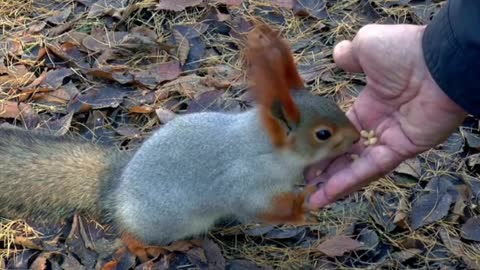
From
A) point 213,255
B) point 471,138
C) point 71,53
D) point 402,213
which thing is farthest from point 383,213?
point 71,53

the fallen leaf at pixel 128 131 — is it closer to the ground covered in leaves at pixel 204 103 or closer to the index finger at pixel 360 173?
the ground covered in leaves at pixel 204 103

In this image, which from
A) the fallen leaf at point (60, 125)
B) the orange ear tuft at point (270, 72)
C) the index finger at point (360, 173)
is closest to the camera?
the orange ear tuft at point (270, 72)

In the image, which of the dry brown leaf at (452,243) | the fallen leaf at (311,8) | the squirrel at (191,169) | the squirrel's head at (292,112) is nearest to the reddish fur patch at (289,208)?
the squirrel at (191,169)

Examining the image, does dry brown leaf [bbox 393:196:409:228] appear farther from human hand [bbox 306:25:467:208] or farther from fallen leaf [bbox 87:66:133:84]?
fallen leaf [bbox 87:66:133:84]

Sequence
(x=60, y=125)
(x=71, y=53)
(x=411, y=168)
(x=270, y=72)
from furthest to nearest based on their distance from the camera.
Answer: (x=71, y=53), (x=60, y=125), (x=411, y=168), (x=270, y=72)

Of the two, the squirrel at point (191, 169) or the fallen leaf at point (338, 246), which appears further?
the fallen leaf at point (338, 246)

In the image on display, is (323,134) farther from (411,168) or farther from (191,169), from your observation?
(411,168)
